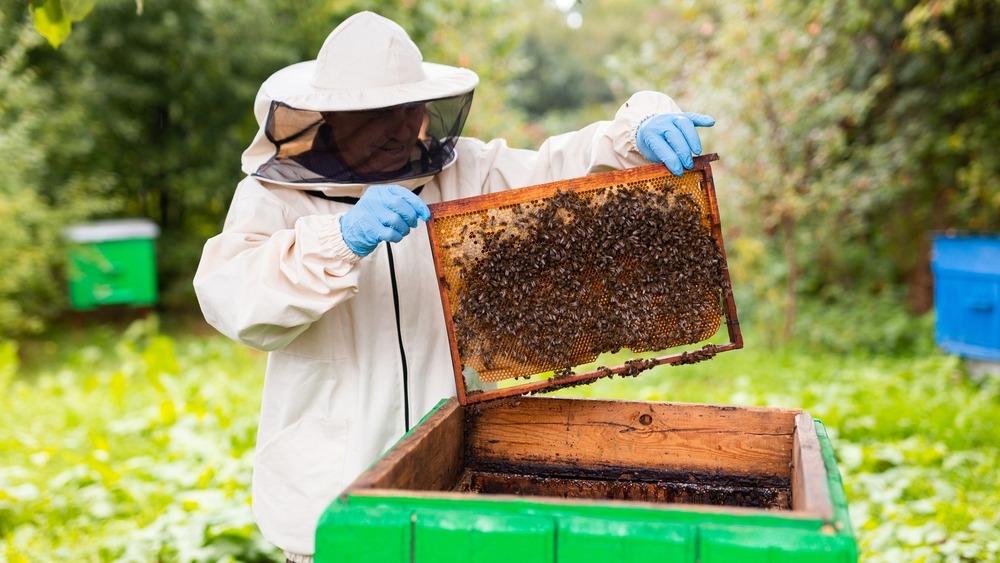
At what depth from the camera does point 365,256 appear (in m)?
2.07

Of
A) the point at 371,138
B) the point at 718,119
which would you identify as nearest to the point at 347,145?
the point at 371,138

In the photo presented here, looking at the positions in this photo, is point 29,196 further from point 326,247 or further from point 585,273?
point 585,273

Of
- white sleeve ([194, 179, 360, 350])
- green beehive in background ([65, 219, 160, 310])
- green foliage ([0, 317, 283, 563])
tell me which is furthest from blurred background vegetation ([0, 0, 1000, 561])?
white sleeve ([194, 179, 360, 350])

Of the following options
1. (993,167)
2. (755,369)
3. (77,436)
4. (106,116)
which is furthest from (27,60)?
(993,167)

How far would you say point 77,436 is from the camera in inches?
224

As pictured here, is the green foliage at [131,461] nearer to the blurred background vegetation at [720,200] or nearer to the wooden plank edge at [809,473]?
the blurred background vegetation at [720,200]

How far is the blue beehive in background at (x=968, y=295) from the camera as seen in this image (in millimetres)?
6438

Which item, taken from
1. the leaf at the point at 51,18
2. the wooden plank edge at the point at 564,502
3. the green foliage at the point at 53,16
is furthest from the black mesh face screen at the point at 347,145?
the wooden plank edge at the point at 564,502

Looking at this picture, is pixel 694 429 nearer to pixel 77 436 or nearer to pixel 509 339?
pixel 509 339

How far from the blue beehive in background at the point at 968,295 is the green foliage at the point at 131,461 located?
17.7 feet

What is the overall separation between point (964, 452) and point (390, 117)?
13.9 ft

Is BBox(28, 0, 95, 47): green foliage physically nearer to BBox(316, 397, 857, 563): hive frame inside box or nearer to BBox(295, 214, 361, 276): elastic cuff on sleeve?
BBox(295, 214, 361, 276): elastic cuff on sleeve

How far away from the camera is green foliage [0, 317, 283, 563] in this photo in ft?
12.9

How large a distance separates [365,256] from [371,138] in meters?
0.41
